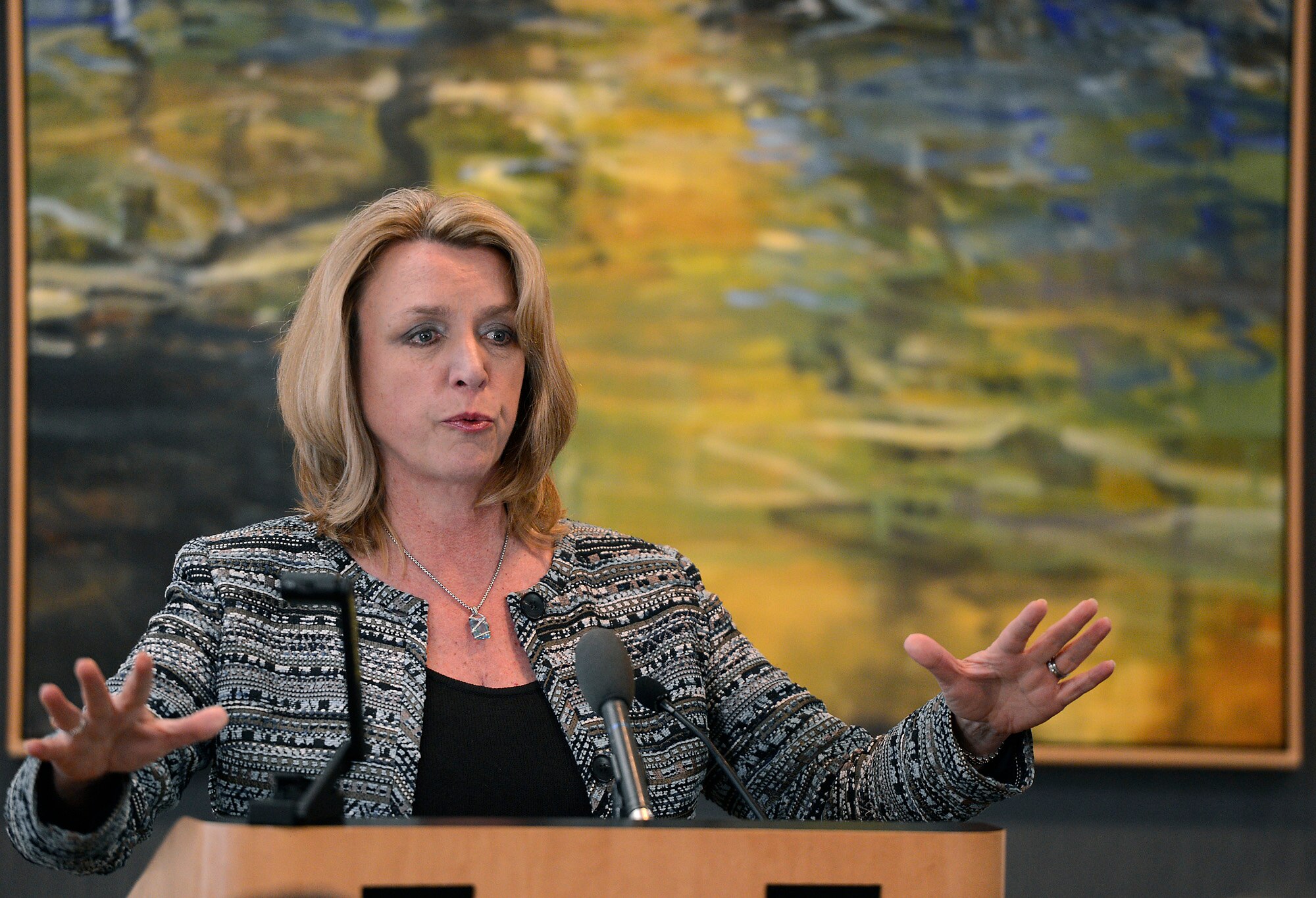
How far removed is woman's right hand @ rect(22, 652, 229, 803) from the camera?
3.72 feet

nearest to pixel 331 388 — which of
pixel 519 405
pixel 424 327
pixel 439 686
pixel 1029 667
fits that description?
pixel 424 327

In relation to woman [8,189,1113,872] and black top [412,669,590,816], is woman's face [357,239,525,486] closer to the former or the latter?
woman [8,189,1113,872]

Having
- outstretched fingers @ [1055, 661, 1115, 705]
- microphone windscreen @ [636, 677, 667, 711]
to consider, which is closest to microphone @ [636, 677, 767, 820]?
microphone windscreen @ [636, 677, 667, 711]

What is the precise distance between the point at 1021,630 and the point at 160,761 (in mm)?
982

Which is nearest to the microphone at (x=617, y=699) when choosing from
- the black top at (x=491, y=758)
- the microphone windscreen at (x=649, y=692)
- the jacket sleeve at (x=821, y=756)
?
the microphone windscreen at (x=649, y=692)

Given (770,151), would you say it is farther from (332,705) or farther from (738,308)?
(332,705)

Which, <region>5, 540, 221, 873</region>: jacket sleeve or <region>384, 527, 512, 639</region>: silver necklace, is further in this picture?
<region>384, 527, 512, 639</region>: silver necklace

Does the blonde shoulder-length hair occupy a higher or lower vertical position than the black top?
higher

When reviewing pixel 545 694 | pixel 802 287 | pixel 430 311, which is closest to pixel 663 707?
pixel 545 694

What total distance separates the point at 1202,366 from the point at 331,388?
191 centimetres

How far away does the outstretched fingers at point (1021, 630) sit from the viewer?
1.30 m

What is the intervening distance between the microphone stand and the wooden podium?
0.06 feet

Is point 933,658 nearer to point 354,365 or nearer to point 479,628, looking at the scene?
point 479,628

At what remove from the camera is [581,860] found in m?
1.07
